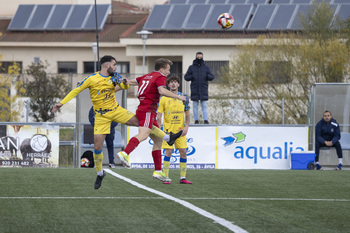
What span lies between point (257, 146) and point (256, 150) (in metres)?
0.11

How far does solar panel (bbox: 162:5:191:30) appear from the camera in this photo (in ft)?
126

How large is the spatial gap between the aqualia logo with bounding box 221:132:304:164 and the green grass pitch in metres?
6.07

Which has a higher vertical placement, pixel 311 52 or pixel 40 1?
pixel 40 1

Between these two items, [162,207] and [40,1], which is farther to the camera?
[40,1]

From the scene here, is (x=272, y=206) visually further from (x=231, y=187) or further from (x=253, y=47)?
(x=253, y=47)

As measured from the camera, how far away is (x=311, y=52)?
29469 mm

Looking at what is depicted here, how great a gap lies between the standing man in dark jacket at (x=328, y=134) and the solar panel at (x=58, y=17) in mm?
26266

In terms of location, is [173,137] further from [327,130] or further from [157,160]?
[327,130]

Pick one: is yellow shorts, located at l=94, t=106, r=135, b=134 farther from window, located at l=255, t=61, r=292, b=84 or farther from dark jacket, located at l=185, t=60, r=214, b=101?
window, located at l=255, t=61, r=292, b=84

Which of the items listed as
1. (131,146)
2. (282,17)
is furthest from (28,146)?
(282,17)

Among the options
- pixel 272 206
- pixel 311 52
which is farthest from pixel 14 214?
pixel 311 52

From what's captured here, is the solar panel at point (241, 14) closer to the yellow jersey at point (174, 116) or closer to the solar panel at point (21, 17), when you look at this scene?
the solar panel at point (21, 17)

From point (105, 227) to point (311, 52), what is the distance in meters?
23.8

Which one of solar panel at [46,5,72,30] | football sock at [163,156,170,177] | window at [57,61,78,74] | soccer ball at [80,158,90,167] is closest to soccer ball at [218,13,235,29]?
soccer ball at [80,158,90,167]
